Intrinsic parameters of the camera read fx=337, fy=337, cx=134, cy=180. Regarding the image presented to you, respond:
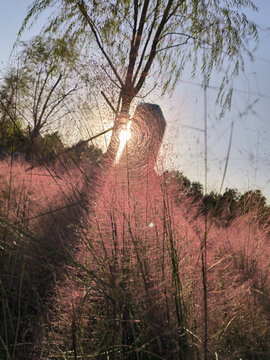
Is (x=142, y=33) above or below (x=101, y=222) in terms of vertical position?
above

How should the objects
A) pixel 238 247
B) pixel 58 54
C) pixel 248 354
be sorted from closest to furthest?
1. pixel 248 354
2. pixel 238 247
3. pixel 58 54

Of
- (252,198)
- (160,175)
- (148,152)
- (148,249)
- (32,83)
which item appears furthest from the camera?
(32,83)

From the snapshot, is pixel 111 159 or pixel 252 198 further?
pixel 252 198

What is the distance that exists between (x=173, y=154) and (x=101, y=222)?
409 millimetres

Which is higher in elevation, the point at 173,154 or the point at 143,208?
the point at 173,154

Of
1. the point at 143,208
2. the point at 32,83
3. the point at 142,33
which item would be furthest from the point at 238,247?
the point at 32,83

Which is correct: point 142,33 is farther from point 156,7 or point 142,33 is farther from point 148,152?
point 148,152

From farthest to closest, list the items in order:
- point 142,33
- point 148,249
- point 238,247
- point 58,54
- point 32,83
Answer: point 32,83, point 58,54, point 142,33, point 238,247, point 148,249

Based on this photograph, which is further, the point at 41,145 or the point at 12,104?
the point at 41,145

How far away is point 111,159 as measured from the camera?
191 centimetres

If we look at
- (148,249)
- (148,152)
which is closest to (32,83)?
(148,152)

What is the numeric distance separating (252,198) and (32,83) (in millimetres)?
4664

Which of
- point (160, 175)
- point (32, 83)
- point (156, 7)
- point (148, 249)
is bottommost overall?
point (148, 249)

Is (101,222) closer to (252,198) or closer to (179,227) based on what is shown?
(179,227)
